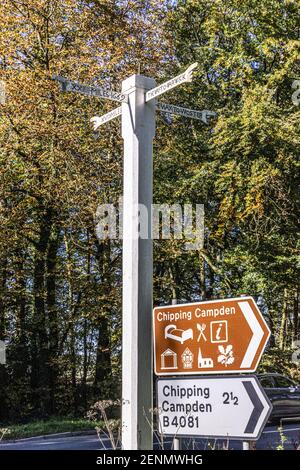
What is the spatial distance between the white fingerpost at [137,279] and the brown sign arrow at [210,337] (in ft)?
0.46

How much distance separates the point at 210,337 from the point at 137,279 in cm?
77

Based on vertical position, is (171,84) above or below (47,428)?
above

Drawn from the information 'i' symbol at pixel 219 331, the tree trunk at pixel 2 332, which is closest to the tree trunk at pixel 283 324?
the tree trunk at pixel 2 332

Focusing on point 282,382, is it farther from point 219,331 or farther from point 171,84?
point 219,331

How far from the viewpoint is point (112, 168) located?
18.6m

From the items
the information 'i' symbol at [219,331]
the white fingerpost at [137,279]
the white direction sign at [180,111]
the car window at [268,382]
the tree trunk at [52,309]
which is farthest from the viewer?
the tree trunk at [52,309]

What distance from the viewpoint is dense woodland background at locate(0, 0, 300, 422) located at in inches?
700

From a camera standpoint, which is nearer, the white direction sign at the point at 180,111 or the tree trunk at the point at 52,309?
the white direction sign at the point at 180,111

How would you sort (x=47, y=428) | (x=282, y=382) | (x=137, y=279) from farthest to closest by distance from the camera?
(x=282, y=382), (x=47, y=428), (x=137, y=279)

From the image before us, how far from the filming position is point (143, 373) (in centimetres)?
462

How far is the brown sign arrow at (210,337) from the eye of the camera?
398 cm

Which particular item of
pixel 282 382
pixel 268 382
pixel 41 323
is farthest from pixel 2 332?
pixel 282 382

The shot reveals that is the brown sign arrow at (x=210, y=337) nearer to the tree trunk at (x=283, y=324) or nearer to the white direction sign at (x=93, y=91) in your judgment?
the white direction sign at (x=93, y=91)
